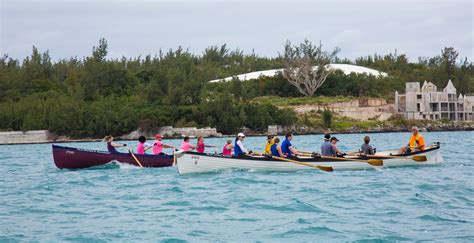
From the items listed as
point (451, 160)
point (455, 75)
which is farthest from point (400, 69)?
point (451, 160)

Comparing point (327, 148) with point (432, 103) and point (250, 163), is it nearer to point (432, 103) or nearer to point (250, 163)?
point (250, 163)

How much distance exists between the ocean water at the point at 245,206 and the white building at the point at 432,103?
66.1 meters

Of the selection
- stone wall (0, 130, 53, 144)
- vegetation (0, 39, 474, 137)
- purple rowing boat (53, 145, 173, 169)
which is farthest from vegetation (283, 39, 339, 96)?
purple rowing boat (53, 145, 173, 169)

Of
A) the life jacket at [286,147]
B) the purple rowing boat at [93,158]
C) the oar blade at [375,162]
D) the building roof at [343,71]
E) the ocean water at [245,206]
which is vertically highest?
the building roof at [343,71]

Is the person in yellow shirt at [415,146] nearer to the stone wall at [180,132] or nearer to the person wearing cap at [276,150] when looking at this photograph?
the person wearing cap at [276,150]

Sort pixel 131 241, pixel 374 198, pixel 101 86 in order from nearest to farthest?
pixel 131 241 → pixel 374 198 → pixel 101 86

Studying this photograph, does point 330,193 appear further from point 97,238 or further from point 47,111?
point 47,111

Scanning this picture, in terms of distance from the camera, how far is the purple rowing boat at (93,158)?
30.7 meters

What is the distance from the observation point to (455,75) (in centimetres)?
10694

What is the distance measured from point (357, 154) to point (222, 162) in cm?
535

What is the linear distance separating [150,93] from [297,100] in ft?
62.8

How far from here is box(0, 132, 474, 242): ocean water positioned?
1602cm

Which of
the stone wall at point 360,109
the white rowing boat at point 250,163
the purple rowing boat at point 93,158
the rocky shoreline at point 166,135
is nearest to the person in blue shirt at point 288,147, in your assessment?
the white rowing boat at point 250,163

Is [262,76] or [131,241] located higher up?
[262,76]
